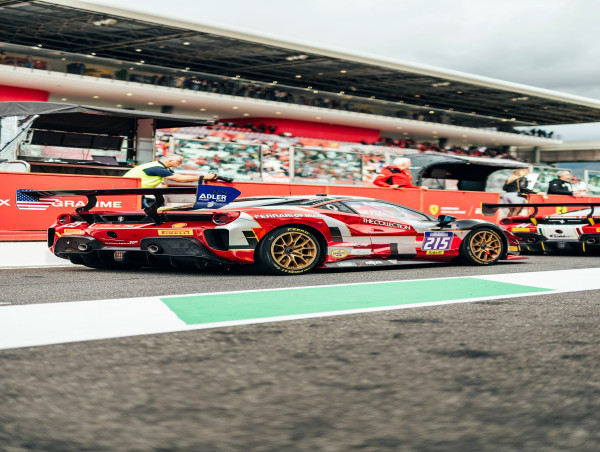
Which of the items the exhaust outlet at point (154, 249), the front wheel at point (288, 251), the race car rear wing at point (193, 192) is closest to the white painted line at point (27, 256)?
the race car rear wing at point (193, 192)

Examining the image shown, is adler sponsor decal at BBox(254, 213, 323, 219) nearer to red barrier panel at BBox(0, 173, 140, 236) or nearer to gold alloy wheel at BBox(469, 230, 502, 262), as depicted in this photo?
gold alloy wheel at BBox(469, 230, 502, 262)

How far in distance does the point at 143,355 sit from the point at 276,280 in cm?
358

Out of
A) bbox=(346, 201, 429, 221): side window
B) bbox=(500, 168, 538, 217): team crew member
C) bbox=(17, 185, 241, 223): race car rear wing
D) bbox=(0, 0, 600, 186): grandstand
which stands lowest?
bbox=(346, 201, 429, 221): side window

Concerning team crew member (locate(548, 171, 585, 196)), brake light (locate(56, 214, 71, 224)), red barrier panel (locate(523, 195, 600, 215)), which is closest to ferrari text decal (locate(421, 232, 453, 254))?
brake light (locate(56, 214, 71, 224))

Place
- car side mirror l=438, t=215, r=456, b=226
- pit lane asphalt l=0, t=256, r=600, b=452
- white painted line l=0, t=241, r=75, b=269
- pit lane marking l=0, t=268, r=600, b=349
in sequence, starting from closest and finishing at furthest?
1. pit lane asphalt l=0, t=256, r=600, b=452
2. pit lane marking l=0, t=268, r=600, b=349
3. car side mirror l=438, t=215, r=456, b=226
4. white painted line l=0, t=241, r=75, b=269

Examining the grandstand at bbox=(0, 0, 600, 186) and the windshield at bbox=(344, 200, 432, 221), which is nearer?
the windshield at bbox=(344, 200, 432, 221)

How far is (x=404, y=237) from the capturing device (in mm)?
8430

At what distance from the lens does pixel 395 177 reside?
14.4 m

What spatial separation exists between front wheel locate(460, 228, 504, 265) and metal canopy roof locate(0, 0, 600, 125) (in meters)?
22.8

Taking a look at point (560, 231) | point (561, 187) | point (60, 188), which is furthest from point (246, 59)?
point (560, 231)

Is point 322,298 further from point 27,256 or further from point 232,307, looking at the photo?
point 27,256

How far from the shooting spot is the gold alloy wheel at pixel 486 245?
8984 millimetres

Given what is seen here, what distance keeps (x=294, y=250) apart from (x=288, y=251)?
0.23 feet

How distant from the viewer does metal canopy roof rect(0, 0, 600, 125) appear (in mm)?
29172
